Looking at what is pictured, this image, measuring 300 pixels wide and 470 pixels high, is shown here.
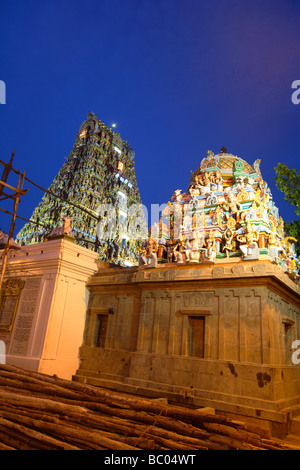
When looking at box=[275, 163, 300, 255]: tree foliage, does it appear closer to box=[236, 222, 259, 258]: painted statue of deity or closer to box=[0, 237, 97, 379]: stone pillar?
box=[236, 222, 259, 258]: painted statue of deity

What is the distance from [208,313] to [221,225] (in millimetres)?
4168

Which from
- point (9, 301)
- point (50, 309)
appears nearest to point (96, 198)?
point (9, 301)

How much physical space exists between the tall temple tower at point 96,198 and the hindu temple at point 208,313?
117ft

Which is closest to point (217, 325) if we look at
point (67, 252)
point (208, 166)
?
point (67, 252)

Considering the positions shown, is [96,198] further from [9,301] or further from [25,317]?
[25,317]

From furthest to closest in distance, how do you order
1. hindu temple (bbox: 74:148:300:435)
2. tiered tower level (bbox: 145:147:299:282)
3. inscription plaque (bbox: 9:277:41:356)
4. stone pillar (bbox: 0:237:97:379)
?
inscription plaque (bbox: 9:277:41:356)
stone pillar (bbox: 0:237:97:379)
tiered tower level (bbox: 145:147:299:282)
hindu temple (bbox: 74:148:300:435)

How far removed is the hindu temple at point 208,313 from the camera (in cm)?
948

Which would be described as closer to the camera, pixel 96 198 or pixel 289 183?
pixel 289 183

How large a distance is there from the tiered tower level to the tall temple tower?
34994 mm

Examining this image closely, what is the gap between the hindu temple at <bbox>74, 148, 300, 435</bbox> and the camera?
948cm

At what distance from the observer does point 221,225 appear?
13.2 meters

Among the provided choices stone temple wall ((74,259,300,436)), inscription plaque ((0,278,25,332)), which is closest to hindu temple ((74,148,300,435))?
stone temple wall ((74,259,300,436))

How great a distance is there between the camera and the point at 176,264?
12.4 m
